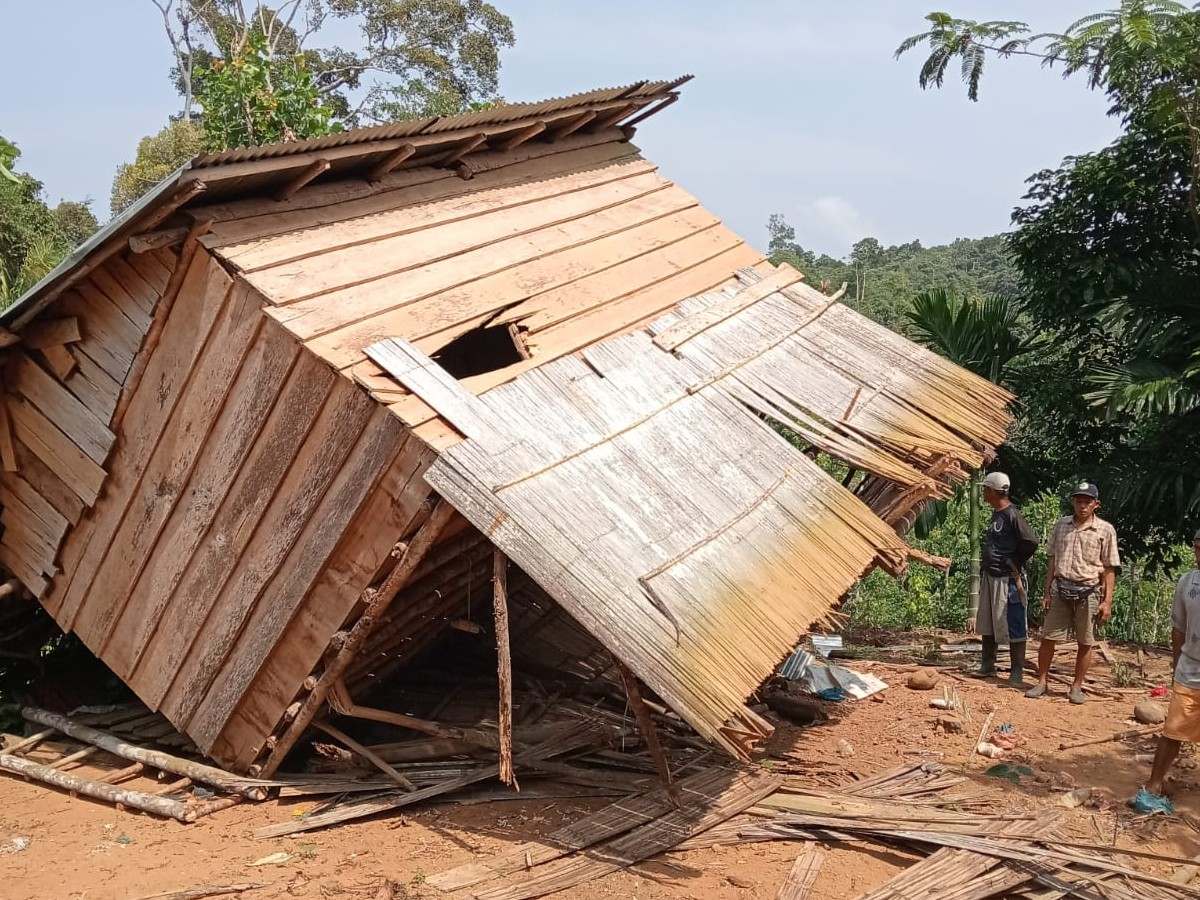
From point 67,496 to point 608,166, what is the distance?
16.7ft

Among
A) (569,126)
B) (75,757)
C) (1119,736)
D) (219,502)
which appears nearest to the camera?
(219,502)

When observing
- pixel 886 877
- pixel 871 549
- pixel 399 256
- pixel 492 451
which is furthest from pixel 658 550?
pixel 399 256

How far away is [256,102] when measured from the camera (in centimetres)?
1217

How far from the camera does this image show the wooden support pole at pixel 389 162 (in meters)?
6.70

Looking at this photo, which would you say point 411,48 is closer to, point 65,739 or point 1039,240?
point 1039,240

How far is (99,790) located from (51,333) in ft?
9.32

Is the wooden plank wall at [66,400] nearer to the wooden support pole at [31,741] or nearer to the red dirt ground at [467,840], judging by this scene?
the wooden support pole at [31,741]

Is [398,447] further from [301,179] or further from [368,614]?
[301,179]

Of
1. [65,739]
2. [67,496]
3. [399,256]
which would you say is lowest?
[65,739]

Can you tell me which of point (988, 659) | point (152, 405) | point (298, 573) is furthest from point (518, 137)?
point (988, 659)

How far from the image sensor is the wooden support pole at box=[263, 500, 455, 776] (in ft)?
17.0

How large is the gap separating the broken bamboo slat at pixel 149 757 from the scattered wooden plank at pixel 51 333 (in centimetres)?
266

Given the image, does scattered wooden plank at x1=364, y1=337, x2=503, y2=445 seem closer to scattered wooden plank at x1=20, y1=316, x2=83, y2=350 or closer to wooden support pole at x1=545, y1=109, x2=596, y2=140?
scattered wooden plank at x1=20, y1=316, x2=83, y2=350

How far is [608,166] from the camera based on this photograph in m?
9.03
